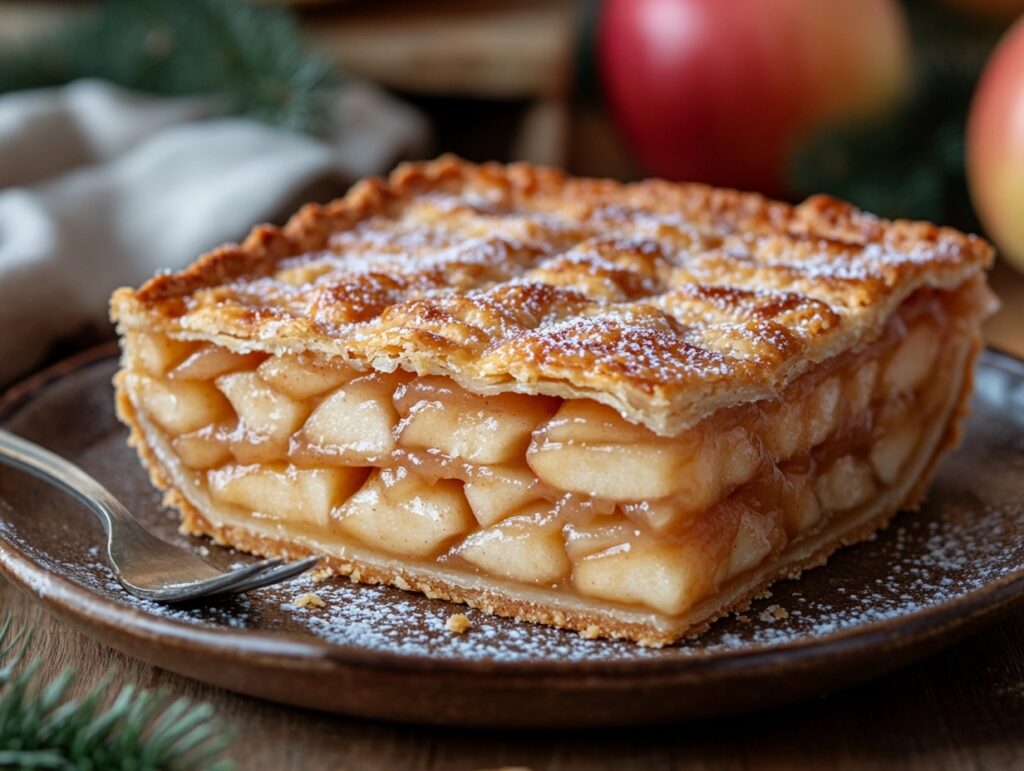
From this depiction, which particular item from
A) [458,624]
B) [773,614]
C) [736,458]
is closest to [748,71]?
[736,458]

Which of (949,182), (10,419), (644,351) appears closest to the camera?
(644,351)

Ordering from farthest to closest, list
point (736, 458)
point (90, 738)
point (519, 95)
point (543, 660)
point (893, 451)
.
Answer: point (519, 95), point (893, 451), point (736, 458), point (543, 660), point (90, 738)

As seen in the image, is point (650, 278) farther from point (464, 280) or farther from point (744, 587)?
point (744, 587)

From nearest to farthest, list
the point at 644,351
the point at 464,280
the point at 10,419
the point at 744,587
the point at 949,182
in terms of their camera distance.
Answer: the point at 644,351, the point at 744,587, the point at 464,280, the point at 10,419, the point at 949,182

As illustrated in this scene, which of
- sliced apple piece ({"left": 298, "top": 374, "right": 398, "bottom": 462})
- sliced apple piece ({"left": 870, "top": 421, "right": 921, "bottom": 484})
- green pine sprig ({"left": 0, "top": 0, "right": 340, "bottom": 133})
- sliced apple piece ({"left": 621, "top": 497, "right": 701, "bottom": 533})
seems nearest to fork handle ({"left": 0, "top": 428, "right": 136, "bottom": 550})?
sliced apple piece ({"left": 298, "top": 374, "right": 398, "bottom": 462})

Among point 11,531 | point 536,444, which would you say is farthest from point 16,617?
point 536,444

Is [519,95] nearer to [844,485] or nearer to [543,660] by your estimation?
[844,485]

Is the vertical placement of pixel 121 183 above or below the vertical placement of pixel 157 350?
below

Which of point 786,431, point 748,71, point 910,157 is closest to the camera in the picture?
point 786,431
